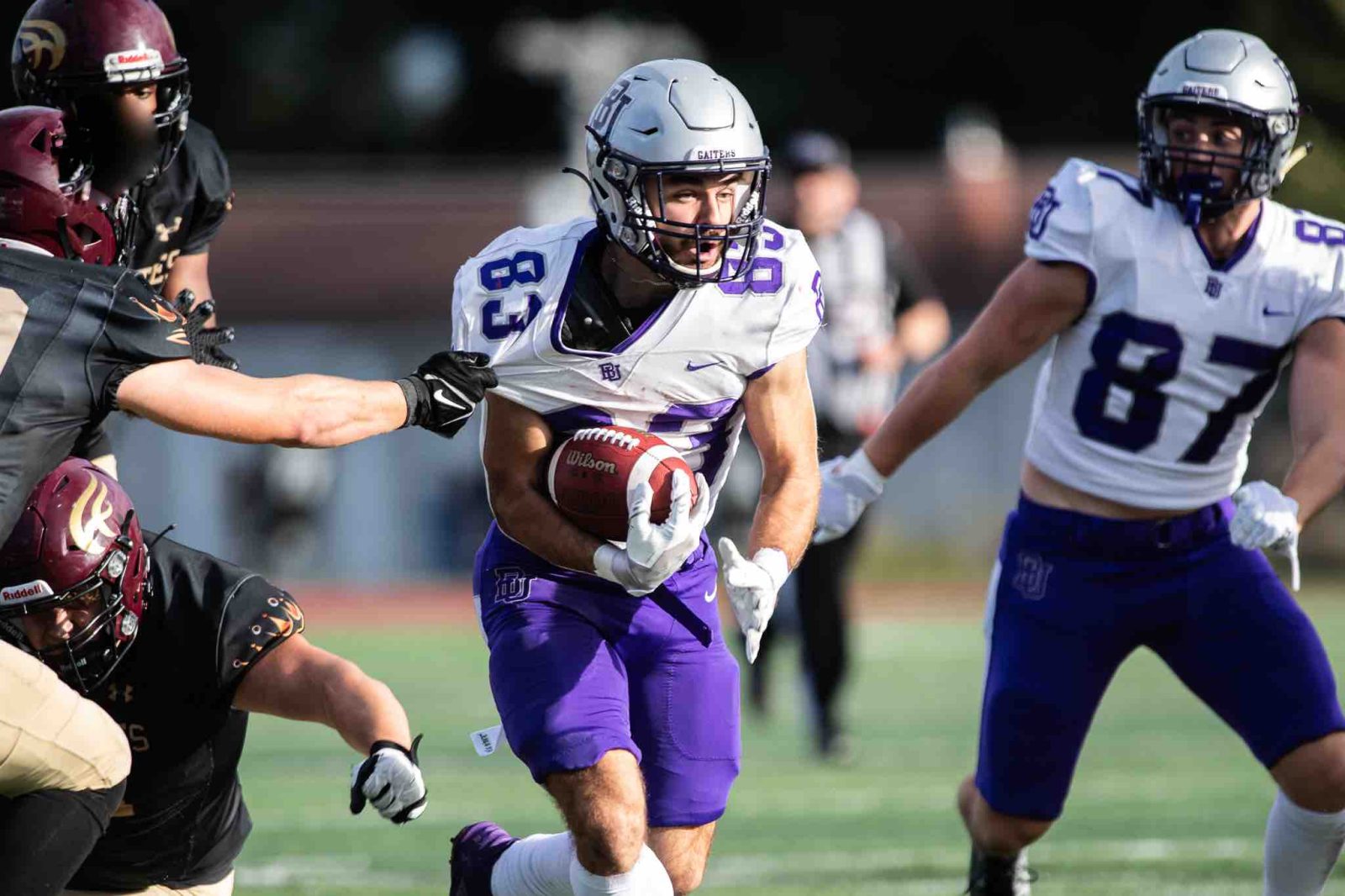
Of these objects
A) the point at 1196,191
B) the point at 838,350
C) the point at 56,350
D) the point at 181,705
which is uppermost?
the point at 1196,191

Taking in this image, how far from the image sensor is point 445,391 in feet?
12.4

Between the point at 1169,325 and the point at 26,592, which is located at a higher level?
the point at 1169,325

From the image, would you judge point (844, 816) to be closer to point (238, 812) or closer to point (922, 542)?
point (238, 812)

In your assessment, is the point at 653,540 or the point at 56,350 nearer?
the point at 56,350

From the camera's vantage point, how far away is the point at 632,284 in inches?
163

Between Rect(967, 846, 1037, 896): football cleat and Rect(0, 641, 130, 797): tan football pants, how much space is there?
79.0 inches

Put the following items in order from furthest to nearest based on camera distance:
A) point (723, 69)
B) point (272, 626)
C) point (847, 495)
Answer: point (723, 69)
point (847, 495)
point (272, 626)

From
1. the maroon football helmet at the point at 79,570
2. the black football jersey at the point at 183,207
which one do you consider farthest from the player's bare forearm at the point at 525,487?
the black football jersey at the point at 183,207

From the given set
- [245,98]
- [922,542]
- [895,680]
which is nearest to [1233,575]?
[895,680]

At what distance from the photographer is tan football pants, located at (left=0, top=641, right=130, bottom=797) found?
3418 millimetres

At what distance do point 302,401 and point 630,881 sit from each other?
41.0 inches

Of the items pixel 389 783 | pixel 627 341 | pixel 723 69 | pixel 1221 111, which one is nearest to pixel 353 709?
pixel 389 783

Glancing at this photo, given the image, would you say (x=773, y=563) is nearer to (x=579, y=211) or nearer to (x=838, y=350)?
(x=838, y=350)

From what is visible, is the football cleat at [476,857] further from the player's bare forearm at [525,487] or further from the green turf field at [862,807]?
the green turf field at [862,807]
